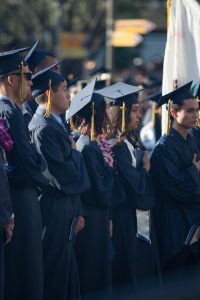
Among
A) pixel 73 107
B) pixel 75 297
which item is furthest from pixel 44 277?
pixel 73 107

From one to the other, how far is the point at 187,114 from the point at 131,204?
3.10 feet

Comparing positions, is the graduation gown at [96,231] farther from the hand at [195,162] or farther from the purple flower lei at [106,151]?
the hand at [195,162]

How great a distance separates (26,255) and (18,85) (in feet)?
4.16

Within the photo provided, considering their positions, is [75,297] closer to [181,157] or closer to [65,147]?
[65,147]

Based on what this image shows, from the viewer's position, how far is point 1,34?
37.3 m

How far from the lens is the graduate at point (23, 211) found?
255 inches

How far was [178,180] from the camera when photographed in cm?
788

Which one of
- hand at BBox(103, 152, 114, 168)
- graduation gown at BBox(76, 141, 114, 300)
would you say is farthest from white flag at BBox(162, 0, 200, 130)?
graduation gown at BBox(76, 141, 114, 300)

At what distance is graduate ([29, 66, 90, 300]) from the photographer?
6922 mm

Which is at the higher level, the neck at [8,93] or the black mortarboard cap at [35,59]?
the neck at [8,93]

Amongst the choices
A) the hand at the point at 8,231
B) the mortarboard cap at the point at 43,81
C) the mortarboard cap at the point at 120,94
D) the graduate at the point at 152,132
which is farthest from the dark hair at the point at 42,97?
the graduate at the point at 152,132

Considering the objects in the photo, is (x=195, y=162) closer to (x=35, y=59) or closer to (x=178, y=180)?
(x=178, y=180)

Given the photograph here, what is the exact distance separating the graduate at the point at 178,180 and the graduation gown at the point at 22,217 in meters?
1.61

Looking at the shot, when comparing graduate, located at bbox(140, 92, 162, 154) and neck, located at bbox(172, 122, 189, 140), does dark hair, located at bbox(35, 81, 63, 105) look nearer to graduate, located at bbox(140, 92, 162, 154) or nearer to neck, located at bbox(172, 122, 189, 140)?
neck, located at bbox(172, 122, 189, 140)
